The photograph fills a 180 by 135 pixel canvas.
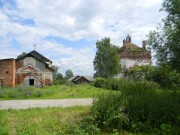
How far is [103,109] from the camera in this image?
1114 centimetres

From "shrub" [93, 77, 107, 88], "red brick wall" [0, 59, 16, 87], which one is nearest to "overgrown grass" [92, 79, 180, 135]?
"shrub" [93, 77, 107, 88]

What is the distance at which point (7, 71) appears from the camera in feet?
148

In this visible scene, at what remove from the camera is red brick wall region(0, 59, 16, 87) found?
45.0 metres

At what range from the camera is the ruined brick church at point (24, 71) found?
4516 cm

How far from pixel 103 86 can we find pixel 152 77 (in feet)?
27.3

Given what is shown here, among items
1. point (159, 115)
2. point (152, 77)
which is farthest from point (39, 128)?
point (152, 77)

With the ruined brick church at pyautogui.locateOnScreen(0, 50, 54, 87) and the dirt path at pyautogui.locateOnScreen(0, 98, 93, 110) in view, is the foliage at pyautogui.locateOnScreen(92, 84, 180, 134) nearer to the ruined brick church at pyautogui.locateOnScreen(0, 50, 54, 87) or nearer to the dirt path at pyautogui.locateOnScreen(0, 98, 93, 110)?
Result: the dirt path at pyautogui.locateOnScreen(0, 98, 93, 110)

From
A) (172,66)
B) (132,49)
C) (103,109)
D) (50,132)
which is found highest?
(132,49)

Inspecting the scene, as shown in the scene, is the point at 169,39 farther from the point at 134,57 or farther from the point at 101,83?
the point at 134,57

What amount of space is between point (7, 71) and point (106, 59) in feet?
84.7

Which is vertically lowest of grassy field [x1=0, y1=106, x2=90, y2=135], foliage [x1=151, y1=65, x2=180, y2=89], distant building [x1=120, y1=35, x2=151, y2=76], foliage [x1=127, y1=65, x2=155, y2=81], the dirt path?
grassy field [x1=0, y1=106, x2=90, y2=135]

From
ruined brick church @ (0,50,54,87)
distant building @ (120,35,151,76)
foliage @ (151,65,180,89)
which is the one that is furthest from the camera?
distant building @ (120,35,151,76)

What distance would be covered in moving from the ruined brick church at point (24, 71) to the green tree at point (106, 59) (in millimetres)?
17440

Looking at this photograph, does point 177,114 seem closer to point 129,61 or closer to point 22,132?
point 22,132
